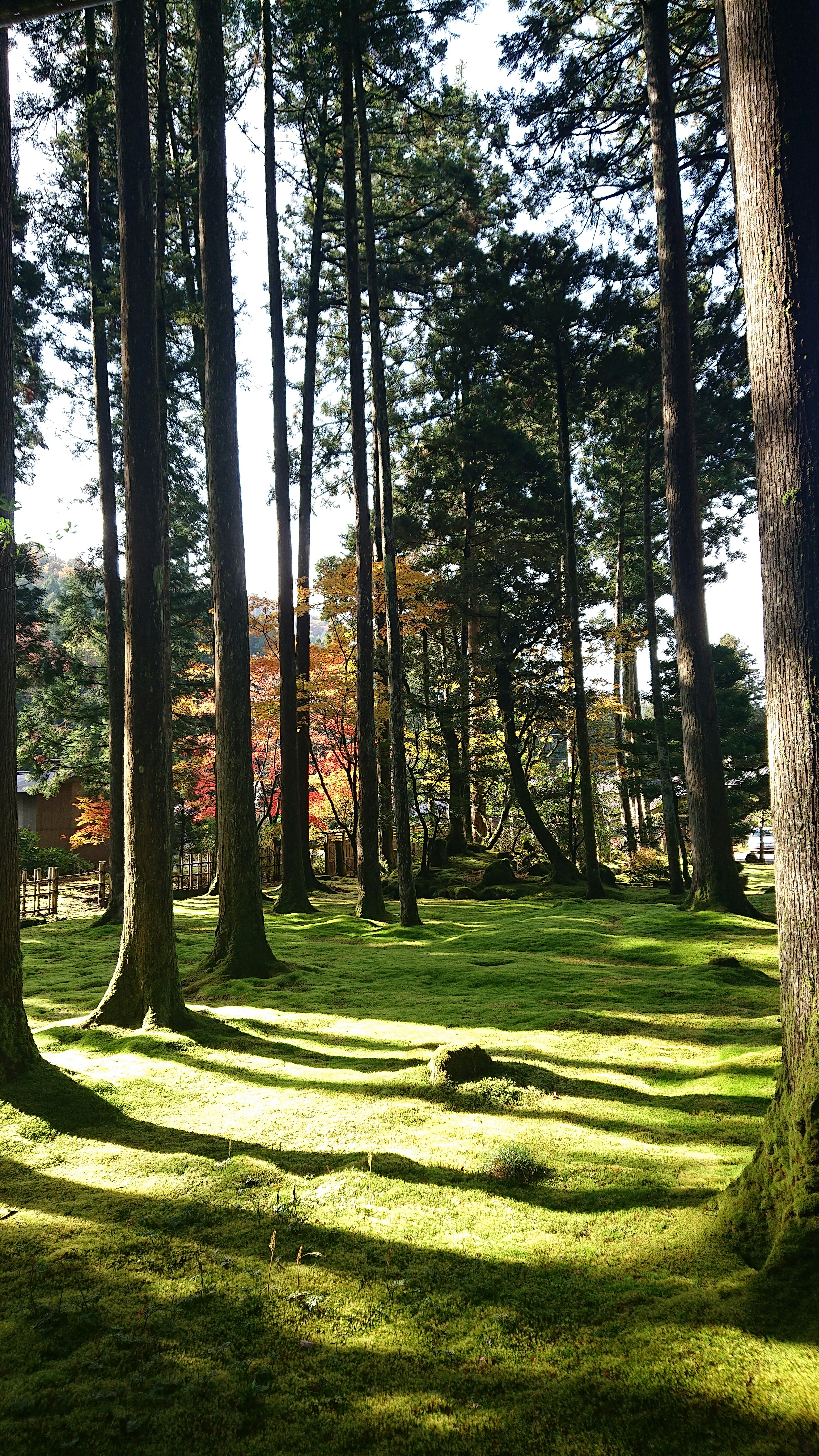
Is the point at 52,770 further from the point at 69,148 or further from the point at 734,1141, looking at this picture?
the point at 734,1141

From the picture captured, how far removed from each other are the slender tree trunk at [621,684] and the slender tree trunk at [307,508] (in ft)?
24.0

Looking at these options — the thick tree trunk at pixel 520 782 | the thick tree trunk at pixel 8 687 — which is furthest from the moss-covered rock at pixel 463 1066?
the thick tree trunk at pixel 520 782

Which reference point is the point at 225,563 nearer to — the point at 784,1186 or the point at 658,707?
the point at 784,1186

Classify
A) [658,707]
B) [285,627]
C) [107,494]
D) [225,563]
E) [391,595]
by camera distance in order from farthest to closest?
[658,707], [285,627], [107,494], [391,595], [225,563]

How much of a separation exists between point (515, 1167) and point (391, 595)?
29.2 ft

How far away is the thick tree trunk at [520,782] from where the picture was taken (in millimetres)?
15359

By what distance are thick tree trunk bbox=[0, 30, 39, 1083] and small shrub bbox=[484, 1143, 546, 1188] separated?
8.72ft

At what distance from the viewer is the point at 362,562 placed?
11.3 meters

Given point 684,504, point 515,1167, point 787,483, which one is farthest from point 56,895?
point 787,483

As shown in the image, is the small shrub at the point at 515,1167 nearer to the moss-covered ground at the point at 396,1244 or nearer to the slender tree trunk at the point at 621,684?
the moss-covered ground at the point at 396,1244

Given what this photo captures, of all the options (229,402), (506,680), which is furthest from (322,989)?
(506,680)

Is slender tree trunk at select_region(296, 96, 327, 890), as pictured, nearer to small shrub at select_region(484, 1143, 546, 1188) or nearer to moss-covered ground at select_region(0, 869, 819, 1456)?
moss-covered ground at select_region(0, 869, 819, 1456)

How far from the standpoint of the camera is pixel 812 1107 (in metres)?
2.28

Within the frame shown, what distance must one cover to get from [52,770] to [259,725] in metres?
5.78
